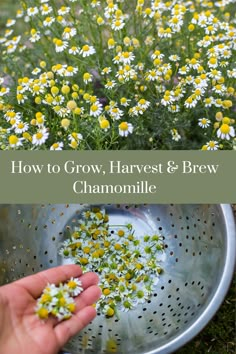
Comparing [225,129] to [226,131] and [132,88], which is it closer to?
[226,131]

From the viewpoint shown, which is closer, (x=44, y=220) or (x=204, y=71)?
(x=204, y=71)

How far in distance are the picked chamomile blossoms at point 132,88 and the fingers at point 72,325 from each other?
0.35 metres

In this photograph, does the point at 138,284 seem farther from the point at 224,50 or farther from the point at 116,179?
the point at 224,50

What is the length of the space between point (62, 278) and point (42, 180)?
0.79 ft

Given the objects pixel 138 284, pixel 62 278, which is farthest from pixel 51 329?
pixel 138 284

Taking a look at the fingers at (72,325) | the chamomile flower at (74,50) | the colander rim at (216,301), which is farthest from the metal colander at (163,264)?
the chamomile flower at (74,50)

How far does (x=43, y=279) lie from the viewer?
3.51 ft

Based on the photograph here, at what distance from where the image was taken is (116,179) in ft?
3.93

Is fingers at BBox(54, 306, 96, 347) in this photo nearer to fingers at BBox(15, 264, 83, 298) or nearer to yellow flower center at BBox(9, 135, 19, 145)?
fingers at BBox(15, 264, 83, 298)

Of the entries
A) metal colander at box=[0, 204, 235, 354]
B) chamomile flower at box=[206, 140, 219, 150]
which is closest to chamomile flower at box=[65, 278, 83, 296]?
metal colander at box=[0, 204, 235, 354]

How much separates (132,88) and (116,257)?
0.44 meters

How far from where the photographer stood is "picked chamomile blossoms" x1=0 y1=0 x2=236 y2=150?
3.69ft

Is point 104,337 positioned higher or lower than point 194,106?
lower

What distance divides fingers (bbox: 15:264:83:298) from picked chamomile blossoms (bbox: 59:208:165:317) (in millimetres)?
142
